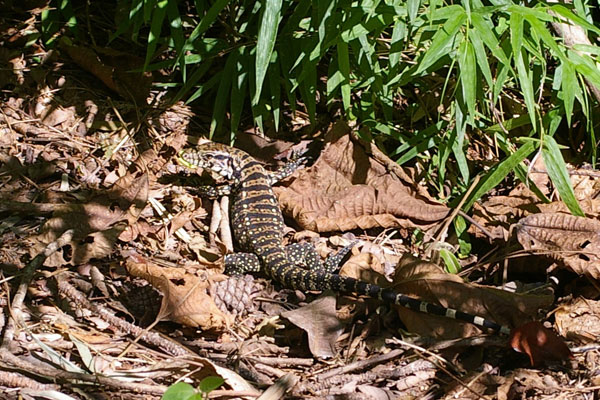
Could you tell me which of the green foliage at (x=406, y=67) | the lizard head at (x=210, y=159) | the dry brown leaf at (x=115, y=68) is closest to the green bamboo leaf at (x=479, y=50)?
the green foliage at (x=406, y=67)

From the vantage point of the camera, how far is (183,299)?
4.31 m

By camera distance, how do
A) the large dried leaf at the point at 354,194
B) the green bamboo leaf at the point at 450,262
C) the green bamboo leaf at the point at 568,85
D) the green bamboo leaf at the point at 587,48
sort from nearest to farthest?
the green bamboo leaf at the point at 568,85
the green bamboo leaf at the point at 587,48
the green bamboo leaf at the point at 450,262
the large dried leaf at the point at 354,194

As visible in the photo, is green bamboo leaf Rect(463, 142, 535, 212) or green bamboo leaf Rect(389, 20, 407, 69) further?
green bamboo leaf Rect(463, 142, 535, 212)

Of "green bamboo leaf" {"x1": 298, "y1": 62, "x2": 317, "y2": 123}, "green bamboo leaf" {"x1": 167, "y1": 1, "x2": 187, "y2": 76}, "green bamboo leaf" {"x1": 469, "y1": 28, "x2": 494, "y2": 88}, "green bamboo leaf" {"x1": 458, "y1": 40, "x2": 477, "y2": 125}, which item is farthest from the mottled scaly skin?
"green bamboo leaf" {"x1": 469, "y1": 28, "x2": 494, "y2": 88}

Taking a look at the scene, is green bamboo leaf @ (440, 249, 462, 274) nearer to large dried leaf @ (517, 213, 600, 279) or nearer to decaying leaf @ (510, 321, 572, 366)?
large dried leaf @ (517, 213, 600, 279)

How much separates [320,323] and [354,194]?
53.3 inches

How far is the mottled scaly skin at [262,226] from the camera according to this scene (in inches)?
179

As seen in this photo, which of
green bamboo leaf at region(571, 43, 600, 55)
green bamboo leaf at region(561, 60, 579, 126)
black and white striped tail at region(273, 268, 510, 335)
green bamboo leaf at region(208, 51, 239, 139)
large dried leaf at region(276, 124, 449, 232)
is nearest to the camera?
black and white striped tail at region(273, 268, 510, 335)

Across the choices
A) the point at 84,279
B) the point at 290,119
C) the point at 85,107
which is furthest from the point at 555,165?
the point at 85,107

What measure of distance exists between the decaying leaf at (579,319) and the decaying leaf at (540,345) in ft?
0.88

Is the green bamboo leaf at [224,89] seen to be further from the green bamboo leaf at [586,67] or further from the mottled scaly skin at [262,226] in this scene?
the green bamboo leaf at [586,67]

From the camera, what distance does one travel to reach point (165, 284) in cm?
436

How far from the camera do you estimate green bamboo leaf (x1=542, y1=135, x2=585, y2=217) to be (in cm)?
454

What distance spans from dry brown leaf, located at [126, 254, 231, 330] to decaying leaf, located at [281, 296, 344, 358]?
43 centimetres
